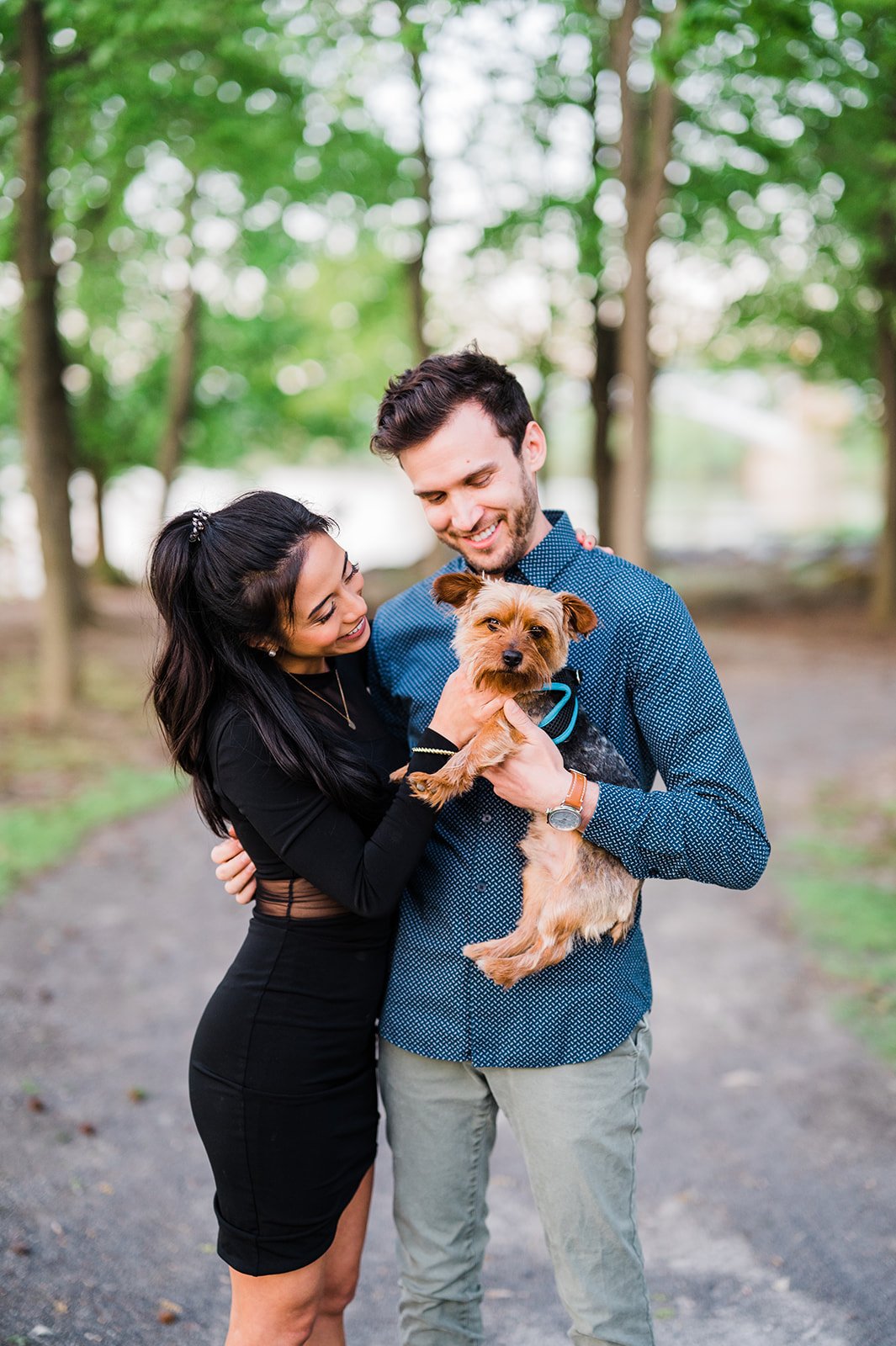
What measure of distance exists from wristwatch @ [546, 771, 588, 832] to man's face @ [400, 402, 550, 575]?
0.68 m

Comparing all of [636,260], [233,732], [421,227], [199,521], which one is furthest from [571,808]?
[421,227]

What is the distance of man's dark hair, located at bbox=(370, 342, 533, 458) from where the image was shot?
274 centimetres

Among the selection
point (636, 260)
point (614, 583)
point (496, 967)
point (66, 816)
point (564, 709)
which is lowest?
point (66, 816)

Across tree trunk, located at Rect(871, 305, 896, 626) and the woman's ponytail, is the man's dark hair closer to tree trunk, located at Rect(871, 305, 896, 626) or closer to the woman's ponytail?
the woman's ponytail

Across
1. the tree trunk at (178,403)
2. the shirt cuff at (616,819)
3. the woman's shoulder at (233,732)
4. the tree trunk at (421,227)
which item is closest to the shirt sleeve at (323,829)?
the woman's shoulder at (233,732)

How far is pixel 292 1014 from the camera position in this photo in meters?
2.69

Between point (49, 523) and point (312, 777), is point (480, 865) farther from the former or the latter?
point (49, 523)

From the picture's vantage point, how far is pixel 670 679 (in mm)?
2596

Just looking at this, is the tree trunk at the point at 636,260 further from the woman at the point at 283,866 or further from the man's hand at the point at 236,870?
the woman at the point at 283,866

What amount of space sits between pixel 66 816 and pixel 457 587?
24.8ft

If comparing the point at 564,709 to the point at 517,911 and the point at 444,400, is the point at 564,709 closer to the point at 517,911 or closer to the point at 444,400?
the point at 517,911

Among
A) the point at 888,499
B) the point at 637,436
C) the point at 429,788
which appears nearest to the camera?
the point at 429,788

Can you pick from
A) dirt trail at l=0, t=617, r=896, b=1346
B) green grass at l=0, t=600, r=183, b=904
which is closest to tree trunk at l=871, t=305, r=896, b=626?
dirt trail at l=0, t=617, r=896, b=1346

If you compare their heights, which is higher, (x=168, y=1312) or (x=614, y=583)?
(x=614, y=583)
